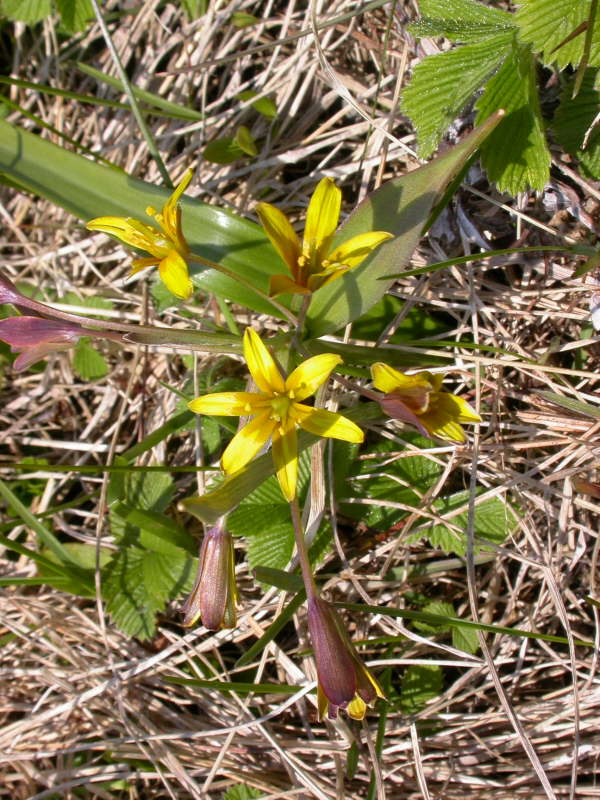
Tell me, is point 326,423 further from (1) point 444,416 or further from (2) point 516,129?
(2) point 516,129

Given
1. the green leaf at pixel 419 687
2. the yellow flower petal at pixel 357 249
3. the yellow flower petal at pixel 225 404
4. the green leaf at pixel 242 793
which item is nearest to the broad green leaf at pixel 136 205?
the yellow flower petal at pixel 357 249

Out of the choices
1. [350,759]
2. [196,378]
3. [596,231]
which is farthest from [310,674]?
[596,231]

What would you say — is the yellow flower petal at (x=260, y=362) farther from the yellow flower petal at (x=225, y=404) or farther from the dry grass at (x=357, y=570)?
the dry grass at (x=357, y=570)

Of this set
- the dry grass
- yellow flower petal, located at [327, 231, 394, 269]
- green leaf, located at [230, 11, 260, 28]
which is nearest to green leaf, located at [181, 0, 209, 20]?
the dry grass

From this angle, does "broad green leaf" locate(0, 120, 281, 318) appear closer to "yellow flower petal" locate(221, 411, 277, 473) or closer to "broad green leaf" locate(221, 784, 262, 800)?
"yellow flower petal" locate(221, 411, 277, 473)

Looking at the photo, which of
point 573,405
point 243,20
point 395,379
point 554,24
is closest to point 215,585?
point 395,379
